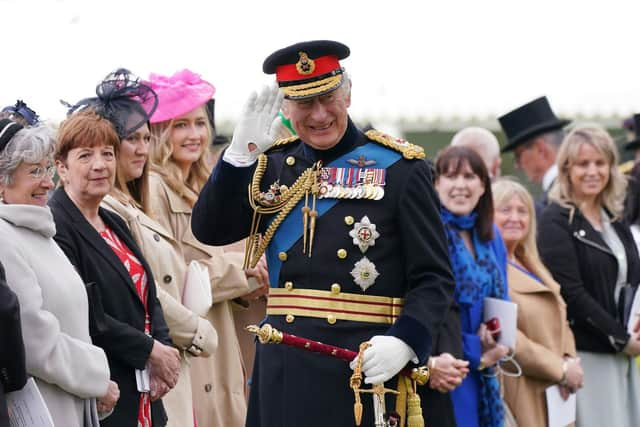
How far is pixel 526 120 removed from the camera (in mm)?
10344

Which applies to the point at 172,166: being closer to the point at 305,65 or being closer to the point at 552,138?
the point at 305,65

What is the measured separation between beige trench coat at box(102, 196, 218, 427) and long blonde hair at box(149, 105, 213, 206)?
0.58m

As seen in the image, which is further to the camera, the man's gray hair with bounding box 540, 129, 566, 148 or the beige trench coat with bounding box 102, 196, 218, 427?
the man's gray hair with bounding box 540, 129, 566, 148

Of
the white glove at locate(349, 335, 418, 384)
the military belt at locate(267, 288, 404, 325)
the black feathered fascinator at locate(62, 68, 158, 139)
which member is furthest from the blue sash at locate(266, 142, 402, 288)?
the black feathered fascinator at locate(62, 68, 158, 139)

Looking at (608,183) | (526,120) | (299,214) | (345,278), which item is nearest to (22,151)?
(299,214)

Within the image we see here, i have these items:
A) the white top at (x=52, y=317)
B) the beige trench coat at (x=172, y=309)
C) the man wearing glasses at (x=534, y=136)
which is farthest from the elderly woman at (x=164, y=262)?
the man wearing glasses at (x=534, y=136)

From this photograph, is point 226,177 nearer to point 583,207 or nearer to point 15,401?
point 15,401

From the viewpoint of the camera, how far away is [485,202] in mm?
7207

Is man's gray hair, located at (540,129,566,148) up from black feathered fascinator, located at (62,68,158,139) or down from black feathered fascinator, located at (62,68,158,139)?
down

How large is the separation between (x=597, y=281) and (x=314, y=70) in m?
3.81

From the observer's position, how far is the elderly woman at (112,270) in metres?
5.37

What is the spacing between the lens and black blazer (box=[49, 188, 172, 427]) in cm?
532

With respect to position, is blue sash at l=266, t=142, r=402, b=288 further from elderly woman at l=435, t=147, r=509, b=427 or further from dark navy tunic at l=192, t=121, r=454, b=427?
elderly woman at l=435, t=147, r=509, b=427

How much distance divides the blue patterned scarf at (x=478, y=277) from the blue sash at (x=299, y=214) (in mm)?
1856
